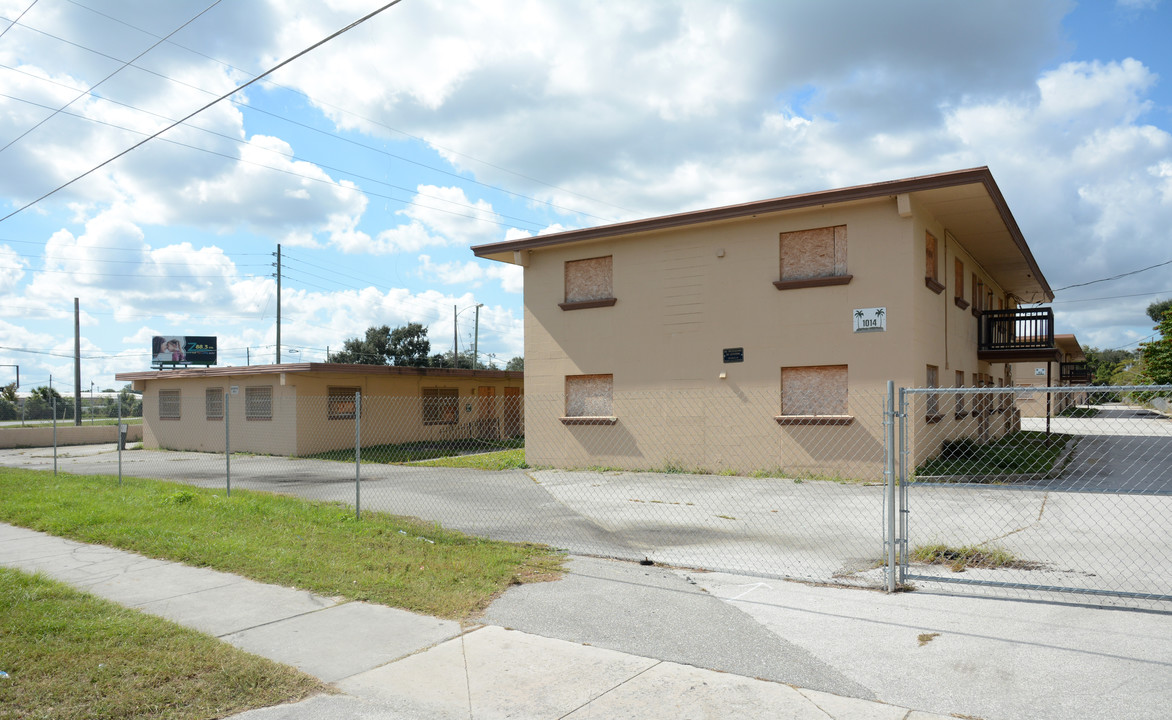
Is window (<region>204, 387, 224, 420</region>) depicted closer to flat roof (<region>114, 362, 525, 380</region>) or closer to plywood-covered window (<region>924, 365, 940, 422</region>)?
flat roof (<region>114, 362, 525, 380</region>)

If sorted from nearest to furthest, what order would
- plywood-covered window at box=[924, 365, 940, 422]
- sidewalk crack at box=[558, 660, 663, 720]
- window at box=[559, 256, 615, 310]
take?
1. sidewalk crack at box=[558, 660, 663, 720]
2. plywood-covered window at box=[924, 365, 940, 422]
3. window at box=[559, 256, 615, 310]

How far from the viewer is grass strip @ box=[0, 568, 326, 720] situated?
415cm

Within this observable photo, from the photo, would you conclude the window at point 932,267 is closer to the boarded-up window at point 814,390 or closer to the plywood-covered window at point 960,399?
the boarded-up window at point 814,390

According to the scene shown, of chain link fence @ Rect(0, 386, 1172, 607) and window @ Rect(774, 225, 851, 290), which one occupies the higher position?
window @ Rect(774, 225, 851, 290)

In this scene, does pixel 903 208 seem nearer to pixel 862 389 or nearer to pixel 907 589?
pixel 862 389

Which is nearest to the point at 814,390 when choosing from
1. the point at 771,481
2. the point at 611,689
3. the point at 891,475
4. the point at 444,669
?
the point at 771,481

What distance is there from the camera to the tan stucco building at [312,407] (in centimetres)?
2445

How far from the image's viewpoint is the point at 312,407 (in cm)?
2467

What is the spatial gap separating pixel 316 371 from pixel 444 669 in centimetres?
2028

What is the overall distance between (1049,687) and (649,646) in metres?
2.41

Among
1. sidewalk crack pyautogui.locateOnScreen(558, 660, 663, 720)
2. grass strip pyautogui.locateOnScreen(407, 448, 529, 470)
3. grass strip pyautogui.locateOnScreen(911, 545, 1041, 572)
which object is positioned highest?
sidewalk crack pyautogui.locateOnScreen(558, 660, 663, 720)

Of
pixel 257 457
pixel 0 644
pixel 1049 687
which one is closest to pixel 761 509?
pixel 1049 687

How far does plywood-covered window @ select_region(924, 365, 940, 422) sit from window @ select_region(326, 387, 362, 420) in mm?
17797

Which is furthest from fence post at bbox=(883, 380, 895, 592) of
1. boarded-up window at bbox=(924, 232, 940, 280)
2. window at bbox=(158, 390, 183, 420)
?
window at bbox=(158, 390, 183, 420)
